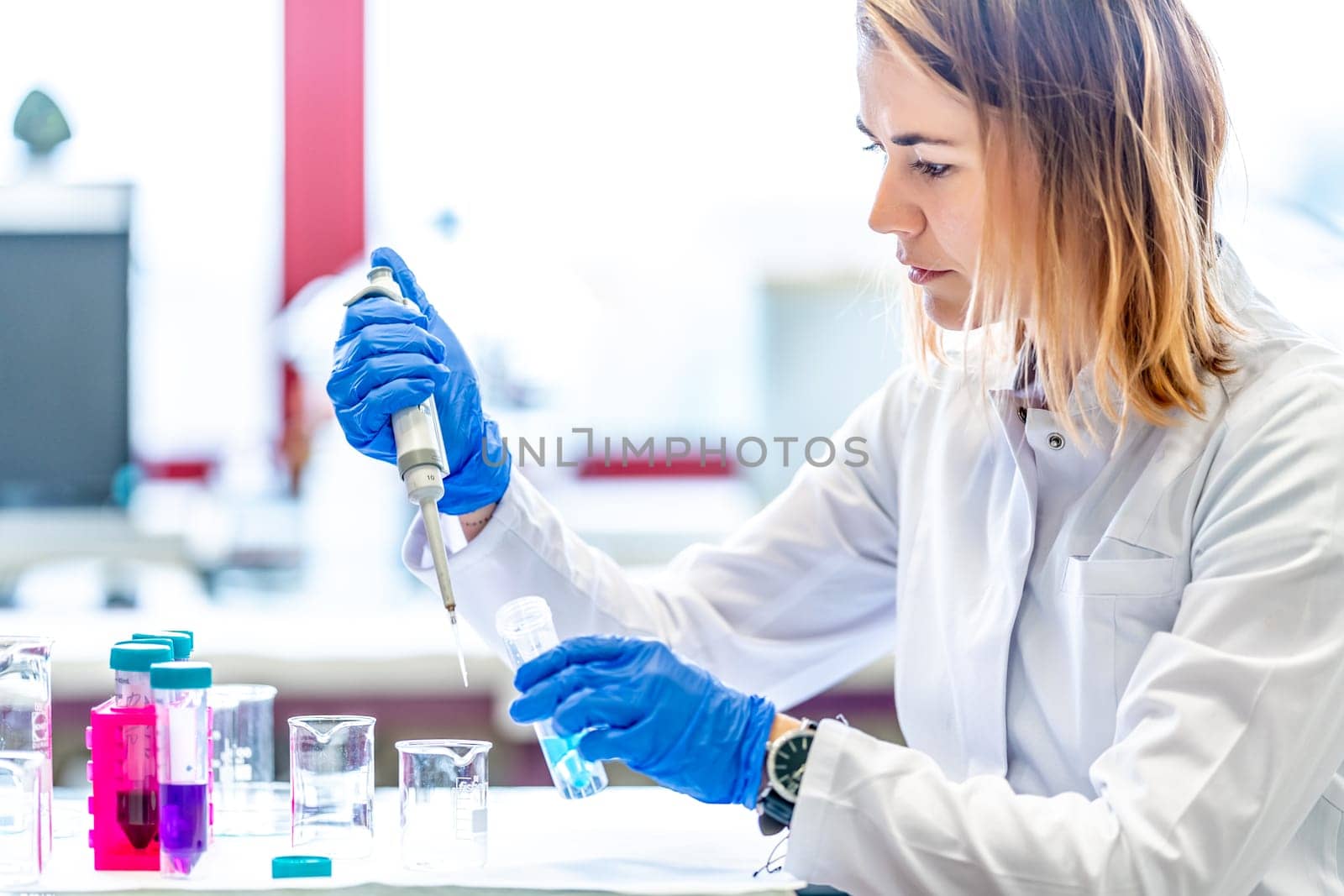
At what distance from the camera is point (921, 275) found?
1.42 metres

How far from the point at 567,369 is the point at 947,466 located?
1.70m

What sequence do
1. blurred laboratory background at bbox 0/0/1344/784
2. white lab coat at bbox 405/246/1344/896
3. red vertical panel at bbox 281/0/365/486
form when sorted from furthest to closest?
red vertical panel at bbox 281/0/365/486 → blurred laboratory background at bbox 0/0/1344/784 → white lab coat at bbox 405/246/1344/896

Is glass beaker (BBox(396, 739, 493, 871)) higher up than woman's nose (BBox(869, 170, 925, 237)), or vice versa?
woman's nose (BBox(869, 170, 925, 237))

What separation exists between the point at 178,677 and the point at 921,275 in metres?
0.82

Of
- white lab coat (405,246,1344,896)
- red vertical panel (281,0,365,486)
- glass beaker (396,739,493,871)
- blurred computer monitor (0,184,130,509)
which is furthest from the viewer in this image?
red vertical panel (281,0,365,486)

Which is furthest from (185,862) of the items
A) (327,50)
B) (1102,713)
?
(327,50)

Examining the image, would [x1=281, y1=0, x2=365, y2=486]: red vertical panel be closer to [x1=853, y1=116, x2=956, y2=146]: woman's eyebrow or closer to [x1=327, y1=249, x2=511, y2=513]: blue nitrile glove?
[x1=327, y1=249, x2=511, y2=513]: blue nitrile glove

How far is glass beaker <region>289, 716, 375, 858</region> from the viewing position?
3.95ft

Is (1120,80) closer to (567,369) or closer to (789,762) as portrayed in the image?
(789,762)

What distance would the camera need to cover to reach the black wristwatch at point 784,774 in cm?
111

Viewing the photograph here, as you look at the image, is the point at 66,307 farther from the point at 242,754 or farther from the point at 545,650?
the point at 545,650

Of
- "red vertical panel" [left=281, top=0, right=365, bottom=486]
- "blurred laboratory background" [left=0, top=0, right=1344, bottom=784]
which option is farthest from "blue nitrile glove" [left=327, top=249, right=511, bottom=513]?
"red vertical panel" [left=281, top=0, right=365, bottom=486]

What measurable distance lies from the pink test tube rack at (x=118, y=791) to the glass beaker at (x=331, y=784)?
0.12m

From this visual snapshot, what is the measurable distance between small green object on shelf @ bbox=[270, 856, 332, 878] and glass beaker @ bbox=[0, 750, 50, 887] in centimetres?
20
